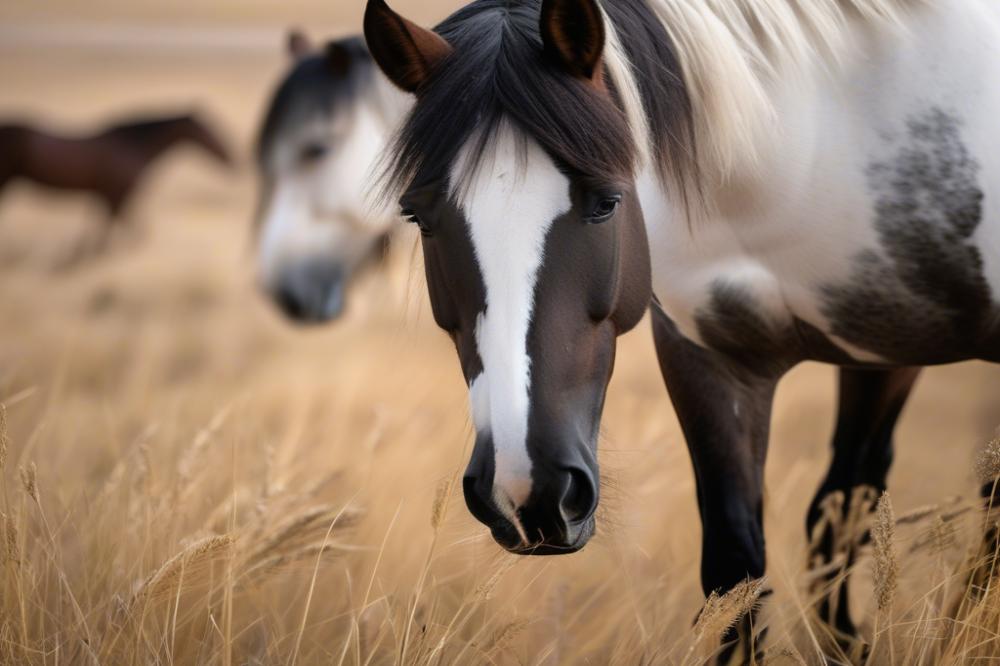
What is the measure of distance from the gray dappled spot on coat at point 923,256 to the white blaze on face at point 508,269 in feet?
2.18

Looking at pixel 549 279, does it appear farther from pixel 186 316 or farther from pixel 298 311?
pixel 186 316

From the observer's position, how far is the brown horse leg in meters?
2.29

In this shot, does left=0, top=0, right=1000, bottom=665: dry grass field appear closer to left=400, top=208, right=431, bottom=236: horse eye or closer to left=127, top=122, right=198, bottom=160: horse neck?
left=400, top=208, right=431, bottom=236: horse eye

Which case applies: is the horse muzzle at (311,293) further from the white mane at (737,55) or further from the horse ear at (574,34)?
the horse ear at (574,34)

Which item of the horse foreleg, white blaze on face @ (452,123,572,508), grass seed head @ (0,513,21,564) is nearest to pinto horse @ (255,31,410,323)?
the horse foreleg

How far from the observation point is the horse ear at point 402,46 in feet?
4.74

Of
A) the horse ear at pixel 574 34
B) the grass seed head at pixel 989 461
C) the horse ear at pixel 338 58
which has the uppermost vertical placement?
the horse ear at pixel 338 58

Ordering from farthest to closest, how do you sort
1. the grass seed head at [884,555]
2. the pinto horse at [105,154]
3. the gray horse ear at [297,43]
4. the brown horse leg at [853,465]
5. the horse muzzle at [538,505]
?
the pinto horse at [105,154] < the gray horse ear at [297,43] < the brown horse leg at [853,465] < the grass seed head at [884,555] < the horse muzzle at [538,505]

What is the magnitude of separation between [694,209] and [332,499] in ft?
5.93

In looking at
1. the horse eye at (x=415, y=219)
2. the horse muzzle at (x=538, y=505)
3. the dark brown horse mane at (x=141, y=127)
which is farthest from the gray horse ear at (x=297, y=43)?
the dark brown horse mane at (x=141, y=127)

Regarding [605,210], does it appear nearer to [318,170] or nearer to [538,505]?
[538,505]

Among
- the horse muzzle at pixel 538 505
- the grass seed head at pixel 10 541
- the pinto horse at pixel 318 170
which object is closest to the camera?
the horse muzzle at pixel 538 505

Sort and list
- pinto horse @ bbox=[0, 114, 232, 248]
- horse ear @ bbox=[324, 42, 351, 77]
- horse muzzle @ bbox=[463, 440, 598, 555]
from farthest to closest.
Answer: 1. pinto horse @ bbox=[0, 114, 232, 248]
2. horse ear @ bbox=[324, 42, 351, 77]
3. horse muzzle @ bbox=[463, 440, 598, 555]

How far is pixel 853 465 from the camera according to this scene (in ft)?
7.68
